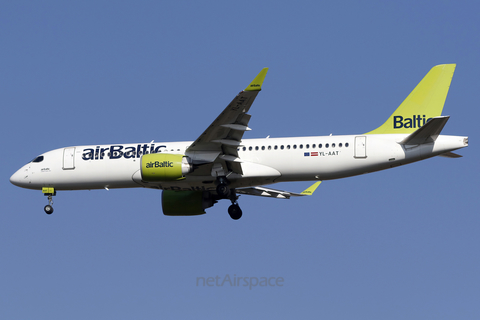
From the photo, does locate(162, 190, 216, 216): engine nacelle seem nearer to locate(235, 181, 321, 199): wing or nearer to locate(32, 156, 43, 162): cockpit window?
locate(235, 181, 321, 199): wing

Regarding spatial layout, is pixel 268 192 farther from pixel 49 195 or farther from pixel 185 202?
pixel 49 195

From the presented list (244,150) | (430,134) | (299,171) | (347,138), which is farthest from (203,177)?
(430,134)

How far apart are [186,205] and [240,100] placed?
30.6 feet

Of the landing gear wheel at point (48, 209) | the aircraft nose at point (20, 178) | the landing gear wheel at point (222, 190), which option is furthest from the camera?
the aircraft nose at point (20, 178)

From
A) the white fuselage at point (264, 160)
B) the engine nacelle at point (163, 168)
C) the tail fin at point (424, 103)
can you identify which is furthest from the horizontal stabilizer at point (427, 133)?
the engine nacelle at point (163, 168)

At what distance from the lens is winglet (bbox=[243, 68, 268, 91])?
82.2 ft

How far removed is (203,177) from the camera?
1179 inches

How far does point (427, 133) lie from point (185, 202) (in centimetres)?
1278

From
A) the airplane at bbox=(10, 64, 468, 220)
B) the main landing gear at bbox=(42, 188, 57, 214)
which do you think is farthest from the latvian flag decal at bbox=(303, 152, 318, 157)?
the main landing gear at bbox=(42, 188, 57, 214)

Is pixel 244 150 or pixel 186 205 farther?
pixel 186 205

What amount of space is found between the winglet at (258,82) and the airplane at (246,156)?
1508 millimetres

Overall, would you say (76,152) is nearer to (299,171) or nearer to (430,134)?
(299,171)

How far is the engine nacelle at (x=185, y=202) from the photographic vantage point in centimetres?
3356

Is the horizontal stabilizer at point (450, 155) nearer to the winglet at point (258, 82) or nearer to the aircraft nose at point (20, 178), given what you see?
the winglet at point (258, 82)
